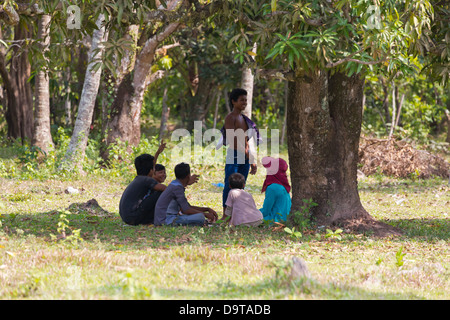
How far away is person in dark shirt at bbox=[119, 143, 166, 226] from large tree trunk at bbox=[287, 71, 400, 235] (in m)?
1.90

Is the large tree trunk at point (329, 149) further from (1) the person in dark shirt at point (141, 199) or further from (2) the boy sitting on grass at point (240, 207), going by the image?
(1) the person in dark shirt at point (141, 199)

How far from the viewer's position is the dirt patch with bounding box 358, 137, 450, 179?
1553 centimetres

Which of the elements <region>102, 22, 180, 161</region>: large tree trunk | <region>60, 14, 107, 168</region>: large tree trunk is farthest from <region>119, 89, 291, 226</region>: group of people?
<region>102, 22, 180, 161</region>: large tree trunk

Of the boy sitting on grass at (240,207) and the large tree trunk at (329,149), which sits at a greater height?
the large tree trunk at (329,149)

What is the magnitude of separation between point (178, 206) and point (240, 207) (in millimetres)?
854

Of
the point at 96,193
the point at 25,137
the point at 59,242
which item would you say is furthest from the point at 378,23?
the point at 25,137

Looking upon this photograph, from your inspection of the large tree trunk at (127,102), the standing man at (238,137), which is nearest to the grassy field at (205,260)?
the standing man at (238,137)

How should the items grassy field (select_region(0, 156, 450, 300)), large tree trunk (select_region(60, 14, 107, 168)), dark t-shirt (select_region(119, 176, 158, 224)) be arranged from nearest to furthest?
1. grassy field (select_region(0, 156, 450, 300))
2. dark t-shirt (select_region(119, 176, 158, 224))
3. large tree trunk (select_region(60, 14, 107, 168))

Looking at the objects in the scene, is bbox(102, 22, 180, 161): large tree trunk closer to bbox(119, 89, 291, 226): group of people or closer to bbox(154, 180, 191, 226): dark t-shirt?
bbox(119, 89, 291, 226): group of people

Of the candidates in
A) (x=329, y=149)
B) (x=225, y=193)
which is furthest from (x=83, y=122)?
(x=329, y=149)

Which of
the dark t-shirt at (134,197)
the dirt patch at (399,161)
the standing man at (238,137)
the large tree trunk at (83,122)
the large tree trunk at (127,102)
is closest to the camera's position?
the dark t-shirt at (134,197)

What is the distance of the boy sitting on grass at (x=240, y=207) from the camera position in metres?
8.44
